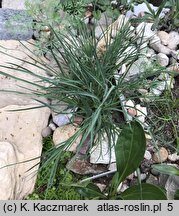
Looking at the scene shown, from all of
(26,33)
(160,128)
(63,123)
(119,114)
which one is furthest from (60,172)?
(26,33)

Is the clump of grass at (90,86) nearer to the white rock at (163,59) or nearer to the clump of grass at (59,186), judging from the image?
the clump of grass at (59,186)

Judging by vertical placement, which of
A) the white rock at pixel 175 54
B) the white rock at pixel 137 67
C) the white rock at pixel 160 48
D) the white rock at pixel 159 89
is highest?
the white rock at pixel 160 48

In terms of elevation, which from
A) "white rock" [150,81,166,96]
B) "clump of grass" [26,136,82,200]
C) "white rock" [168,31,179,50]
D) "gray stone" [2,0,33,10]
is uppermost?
"gray stone" [2,0,33,10]

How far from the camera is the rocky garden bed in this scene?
1.23m

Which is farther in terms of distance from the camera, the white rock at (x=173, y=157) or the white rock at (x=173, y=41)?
the white rock at (x=173, y=41)

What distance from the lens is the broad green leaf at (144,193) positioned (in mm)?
1144

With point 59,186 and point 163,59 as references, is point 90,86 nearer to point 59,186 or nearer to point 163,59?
point 59,186

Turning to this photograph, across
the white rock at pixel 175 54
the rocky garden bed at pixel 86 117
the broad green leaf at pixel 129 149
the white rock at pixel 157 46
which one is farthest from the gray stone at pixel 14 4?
the broad green leaf at pixel 129 149

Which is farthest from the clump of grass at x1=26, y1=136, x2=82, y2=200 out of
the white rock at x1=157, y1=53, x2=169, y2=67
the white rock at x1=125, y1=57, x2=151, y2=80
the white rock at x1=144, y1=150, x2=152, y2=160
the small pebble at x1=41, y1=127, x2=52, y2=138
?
the white rock at x1=157, y1=53, x2=169, y2=67

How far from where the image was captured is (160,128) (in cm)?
147

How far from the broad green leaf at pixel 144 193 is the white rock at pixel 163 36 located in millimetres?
822

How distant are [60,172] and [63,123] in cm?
19

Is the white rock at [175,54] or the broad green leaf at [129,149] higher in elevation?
the white rock at [175,54]

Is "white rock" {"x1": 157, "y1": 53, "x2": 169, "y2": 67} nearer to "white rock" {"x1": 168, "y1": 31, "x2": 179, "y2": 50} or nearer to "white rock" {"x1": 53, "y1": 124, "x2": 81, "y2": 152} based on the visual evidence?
"white rock" {"x1": 168, "y1": 31, "x2": 179, "y2": 50}
